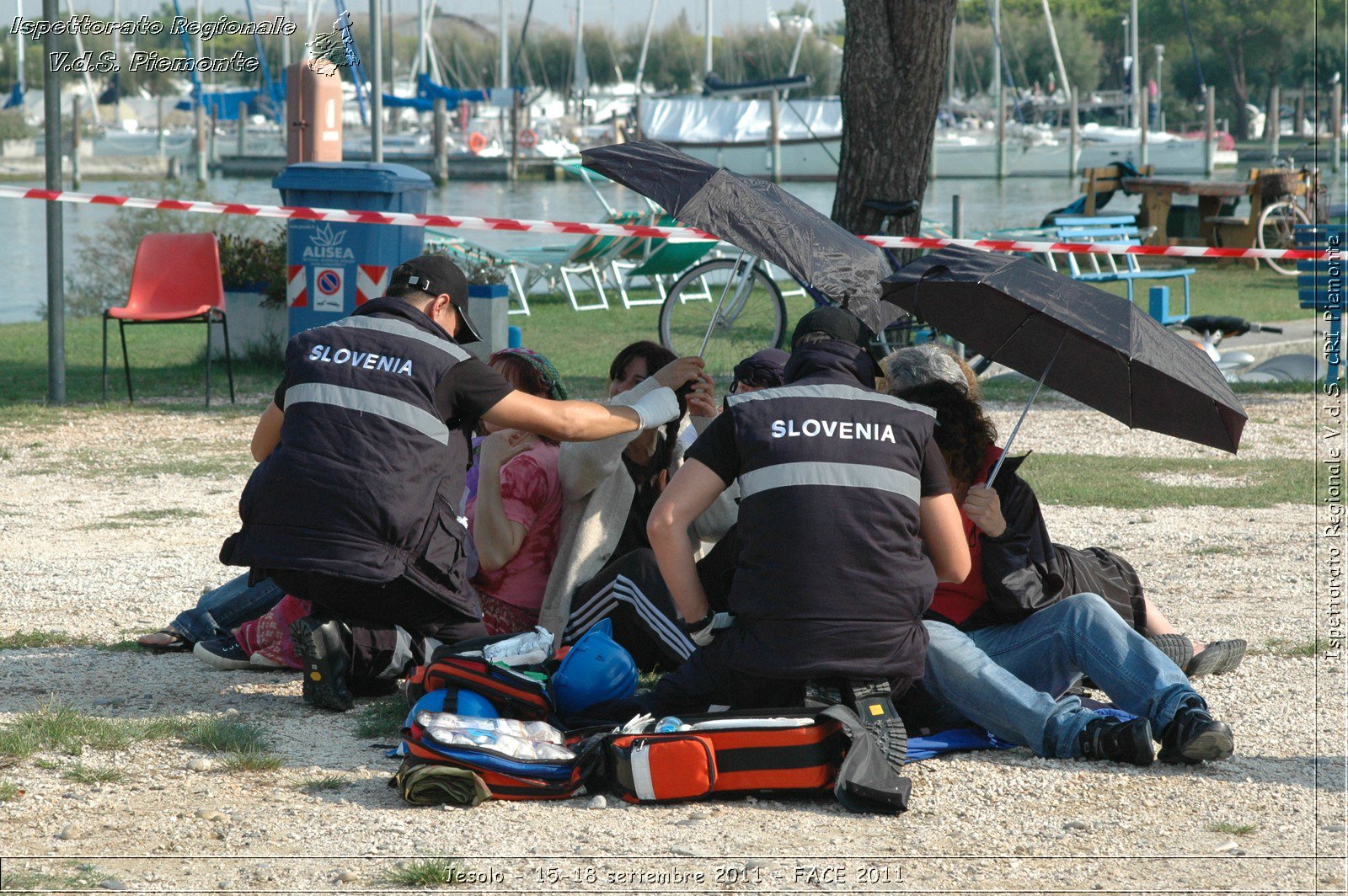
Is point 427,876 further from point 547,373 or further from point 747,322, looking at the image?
point 747,322

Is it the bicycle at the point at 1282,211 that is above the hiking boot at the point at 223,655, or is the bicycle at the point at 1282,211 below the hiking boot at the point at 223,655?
above

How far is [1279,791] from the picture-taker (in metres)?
3.52

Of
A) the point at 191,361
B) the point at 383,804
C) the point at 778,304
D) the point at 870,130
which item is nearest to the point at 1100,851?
the point at 383,804

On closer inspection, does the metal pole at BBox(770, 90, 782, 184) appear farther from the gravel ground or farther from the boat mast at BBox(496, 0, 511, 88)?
the gravel ground

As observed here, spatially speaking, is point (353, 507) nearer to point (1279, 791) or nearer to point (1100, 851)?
point (1100, 851)

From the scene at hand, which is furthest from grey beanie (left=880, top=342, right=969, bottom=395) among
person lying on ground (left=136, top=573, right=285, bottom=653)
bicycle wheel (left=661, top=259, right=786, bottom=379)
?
bicycle wheel (left=661, top=259, right=786, bottom=379)

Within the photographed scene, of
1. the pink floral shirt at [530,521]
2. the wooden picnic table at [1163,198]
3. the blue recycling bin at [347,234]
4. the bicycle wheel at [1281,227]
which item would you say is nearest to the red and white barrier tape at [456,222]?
the blue recycling bin at [347,234]

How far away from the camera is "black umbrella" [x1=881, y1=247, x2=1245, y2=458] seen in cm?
362

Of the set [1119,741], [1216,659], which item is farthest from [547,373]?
[1216,659]

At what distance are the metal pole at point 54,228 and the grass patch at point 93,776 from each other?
19.7 ft

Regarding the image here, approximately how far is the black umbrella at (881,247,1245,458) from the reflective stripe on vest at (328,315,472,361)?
1235 mm

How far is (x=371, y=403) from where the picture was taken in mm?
3830

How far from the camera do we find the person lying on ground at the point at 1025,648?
12.0ft

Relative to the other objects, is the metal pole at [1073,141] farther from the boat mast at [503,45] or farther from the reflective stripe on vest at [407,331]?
the reflective stripe on vest at [407,331]
